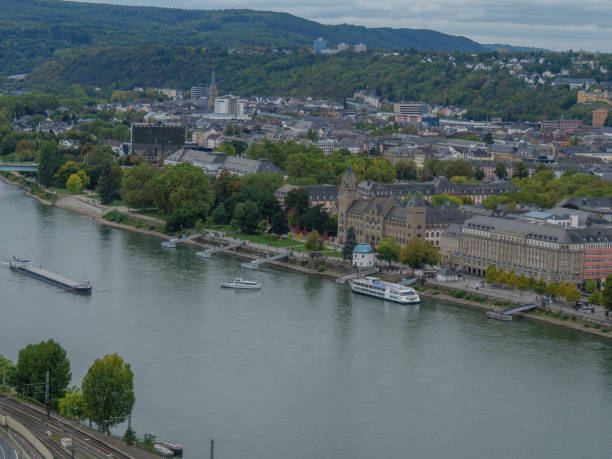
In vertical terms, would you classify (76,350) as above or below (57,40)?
below

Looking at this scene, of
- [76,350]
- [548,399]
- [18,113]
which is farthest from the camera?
[18,113]

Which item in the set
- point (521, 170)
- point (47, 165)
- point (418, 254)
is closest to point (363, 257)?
point (418, 254)

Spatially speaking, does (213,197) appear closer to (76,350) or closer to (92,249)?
(92,249)

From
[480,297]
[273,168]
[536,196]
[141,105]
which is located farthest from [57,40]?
[480,297]

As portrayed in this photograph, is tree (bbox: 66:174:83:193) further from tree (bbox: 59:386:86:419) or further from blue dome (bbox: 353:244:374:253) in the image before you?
tree (bbox: 59:386:86:419)

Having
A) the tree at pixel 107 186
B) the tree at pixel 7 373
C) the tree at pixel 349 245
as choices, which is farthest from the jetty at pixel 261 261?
the tree at pixel 7 373

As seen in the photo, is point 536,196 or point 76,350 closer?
point 76,350
